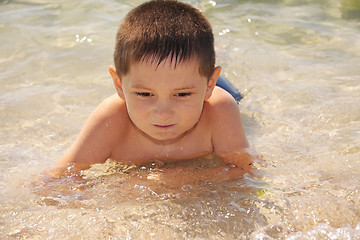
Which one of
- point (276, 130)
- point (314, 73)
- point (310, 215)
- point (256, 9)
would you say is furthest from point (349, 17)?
point (310, 215)

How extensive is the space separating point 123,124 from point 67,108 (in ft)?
4.01

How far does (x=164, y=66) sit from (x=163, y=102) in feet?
0.63

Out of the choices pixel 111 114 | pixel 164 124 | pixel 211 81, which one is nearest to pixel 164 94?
pixel 164 124

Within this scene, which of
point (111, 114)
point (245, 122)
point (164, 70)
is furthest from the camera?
point (245, 122)

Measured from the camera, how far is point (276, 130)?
143 inches

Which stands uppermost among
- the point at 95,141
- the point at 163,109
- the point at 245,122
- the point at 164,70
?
the point at 164,70

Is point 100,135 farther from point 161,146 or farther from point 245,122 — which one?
point 245,122

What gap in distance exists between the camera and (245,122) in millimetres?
3838

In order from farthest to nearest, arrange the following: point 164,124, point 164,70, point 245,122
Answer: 1. point 245,122
2. point 164,124
3. point 164,70

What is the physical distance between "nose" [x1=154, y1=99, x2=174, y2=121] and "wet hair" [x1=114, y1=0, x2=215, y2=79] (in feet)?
0.68

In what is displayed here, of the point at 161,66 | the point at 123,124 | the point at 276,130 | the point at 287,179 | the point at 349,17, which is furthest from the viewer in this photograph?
the point at 349,17

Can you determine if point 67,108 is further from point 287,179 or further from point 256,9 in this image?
point 256,9

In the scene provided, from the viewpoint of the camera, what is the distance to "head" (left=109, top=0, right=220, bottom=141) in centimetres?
252

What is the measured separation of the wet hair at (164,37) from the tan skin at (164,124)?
0.05m
